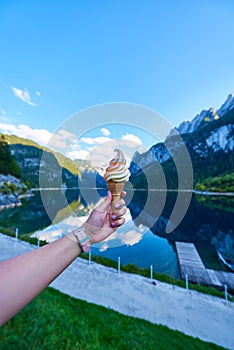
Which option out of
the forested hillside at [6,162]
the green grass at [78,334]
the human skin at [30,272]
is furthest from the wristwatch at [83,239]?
the forested hillside at [6,162]

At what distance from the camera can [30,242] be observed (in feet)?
40.6

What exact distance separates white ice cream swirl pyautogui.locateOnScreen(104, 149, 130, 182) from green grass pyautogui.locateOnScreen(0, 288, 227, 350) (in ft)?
9.48

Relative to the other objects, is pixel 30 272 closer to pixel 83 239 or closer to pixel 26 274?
pixel 26 274

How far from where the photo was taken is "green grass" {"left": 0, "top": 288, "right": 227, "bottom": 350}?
261cm

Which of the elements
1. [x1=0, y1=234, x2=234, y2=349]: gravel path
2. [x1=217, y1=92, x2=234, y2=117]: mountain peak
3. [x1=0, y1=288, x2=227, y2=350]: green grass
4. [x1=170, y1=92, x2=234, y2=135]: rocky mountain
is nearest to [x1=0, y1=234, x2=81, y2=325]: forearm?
[x1=0, y1=288, x2=227, y2=350]: green grass

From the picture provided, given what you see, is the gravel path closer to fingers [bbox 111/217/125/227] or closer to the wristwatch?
fingers [bbox 111/217/125/227]

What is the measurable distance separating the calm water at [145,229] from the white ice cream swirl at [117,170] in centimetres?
23

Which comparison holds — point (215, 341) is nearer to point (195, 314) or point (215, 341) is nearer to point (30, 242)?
point (195, 314)

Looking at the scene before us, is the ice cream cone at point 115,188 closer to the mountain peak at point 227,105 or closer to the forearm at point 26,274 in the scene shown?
the forearm at point 26,274

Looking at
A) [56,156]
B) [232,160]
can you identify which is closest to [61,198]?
[56,156]

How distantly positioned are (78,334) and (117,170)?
10.9 ft

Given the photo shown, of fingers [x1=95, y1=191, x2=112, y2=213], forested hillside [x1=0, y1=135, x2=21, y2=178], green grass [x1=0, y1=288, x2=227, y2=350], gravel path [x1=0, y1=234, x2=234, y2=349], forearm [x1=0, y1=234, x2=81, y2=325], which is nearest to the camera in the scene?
forearm [x1=0, y1=234, x2=81, y2=325]

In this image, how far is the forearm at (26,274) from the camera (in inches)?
33.4

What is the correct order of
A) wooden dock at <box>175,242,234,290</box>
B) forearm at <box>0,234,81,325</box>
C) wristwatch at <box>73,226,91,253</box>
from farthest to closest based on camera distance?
wooden dock at <box>175,242,234,290</box>
wristwatch at <box>73,226,91,253</box>
forearm at <box>0,234,81,325</box>
